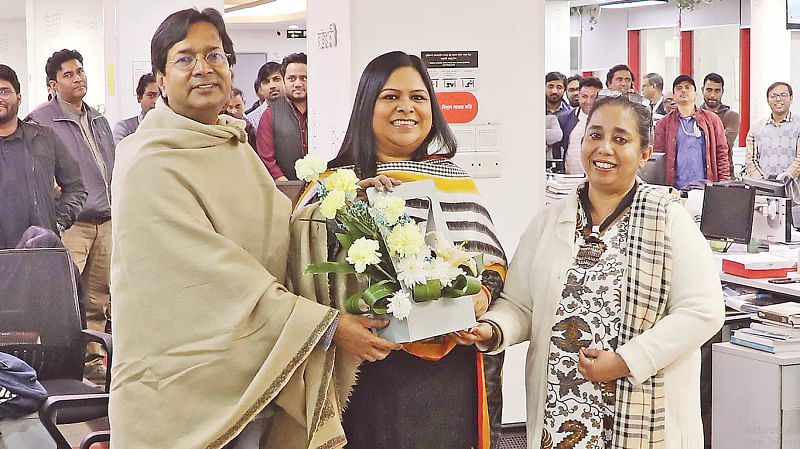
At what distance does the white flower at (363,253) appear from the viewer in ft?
7.66

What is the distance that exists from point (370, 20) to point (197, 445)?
2.42m

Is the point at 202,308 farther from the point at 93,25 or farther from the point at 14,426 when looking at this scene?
the point at 93,25

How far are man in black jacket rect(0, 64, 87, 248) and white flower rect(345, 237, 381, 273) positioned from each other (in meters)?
3.98

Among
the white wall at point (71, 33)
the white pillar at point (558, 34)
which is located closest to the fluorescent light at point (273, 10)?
the white wall at point (71, 33)

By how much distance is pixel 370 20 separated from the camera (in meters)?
4.34

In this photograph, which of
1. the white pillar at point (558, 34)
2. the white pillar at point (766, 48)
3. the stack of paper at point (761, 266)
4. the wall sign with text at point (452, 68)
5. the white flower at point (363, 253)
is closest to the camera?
the white flower at point (363, 253)

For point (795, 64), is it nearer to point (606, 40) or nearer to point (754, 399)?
point (606, 40)

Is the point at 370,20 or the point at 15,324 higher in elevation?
the point at 370,20

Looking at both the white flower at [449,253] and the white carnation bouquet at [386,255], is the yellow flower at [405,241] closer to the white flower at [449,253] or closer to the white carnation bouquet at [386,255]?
the white carnation bouquet at [386,255]

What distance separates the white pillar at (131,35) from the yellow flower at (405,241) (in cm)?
552

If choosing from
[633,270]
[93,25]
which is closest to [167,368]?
[633,270]

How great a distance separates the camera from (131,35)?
7594 mm

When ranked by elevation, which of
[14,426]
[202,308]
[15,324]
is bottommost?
[14,426]

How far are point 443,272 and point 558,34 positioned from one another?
13.7m
